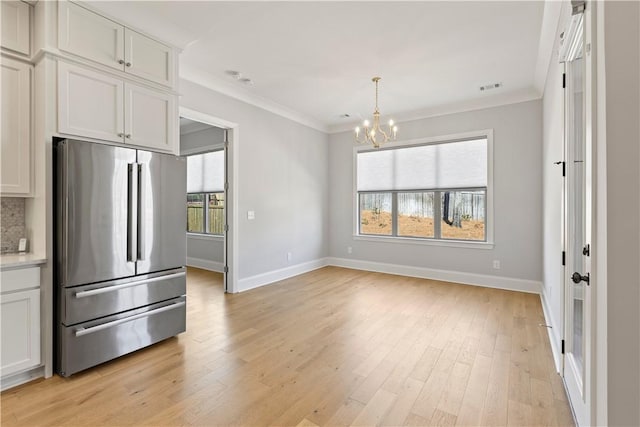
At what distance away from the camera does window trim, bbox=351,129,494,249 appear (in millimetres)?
4879

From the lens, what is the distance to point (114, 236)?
2.54 m

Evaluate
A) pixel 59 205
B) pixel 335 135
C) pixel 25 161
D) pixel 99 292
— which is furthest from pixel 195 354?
pixel 335 135

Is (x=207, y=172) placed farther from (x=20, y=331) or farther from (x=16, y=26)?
(x=20, y=331)

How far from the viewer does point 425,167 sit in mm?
5477

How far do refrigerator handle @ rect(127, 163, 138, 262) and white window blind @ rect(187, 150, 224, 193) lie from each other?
364cm

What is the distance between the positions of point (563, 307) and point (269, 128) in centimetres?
441

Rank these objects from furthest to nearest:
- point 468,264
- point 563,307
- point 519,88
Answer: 1. point 468,264
2. point 519,88
3. point 563,307

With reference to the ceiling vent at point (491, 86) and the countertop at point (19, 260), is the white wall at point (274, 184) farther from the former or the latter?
the ceiling vent at point (491, 86)

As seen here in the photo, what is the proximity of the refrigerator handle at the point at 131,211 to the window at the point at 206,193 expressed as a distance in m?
3.64

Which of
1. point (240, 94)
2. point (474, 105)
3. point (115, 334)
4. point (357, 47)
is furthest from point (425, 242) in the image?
point (115, 334)

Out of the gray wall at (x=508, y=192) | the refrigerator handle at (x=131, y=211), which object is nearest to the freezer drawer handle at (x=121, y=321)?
the refrigerator handle at (x=131, y=211)

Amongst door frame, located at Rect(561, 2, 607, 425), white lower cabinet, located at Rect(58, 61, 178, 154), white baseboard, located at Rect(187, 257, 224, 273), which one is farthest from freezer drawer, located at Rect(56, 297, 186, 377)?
white baseboard, located at Rect(187, 257, 224, 273)

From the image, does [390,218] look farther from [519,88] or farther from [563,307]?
[563,307]
